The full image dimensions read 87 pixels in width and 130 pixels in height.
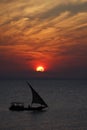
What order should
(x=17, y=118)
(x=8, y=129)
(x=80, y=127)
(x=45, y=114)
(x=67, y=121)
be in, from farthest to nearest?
(x=45, y=114)
(x=17, y=118)
(x=67, y=121)
(x=80, y=127)
(x=8, y=129)

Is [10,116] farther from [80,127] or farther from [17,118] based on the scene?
[80,127]

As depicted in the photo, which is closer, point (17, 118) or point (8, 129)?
point (8, 129)

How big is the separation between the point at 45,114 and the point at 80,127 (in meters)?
24.4

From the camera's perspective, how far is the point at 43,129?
7375 cm

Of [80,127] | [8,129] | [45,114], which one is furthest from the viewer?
[45,114]

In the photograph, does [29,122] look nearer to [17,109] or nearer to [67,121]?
[67,121]

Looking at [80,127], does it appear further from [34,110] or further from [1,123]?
[34,110]

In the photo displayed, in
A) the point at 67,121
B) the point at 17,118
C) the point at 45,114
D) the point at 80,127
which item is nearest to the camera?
the point at 80,127

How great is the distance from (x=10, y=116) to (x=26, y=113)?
8.48 meters

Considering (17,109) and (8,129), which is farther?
(17,109)

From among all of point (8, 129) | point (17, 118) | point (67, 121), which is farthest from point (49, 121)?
point (8, 129)

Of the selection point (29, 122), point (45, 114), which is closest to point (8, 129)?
point (29, 122)

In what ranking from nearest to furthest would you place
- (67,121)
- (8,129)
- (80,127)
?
1. (8,129)
2. (80,127)
3. (67,121)

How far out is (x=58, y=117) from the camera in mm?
92000
